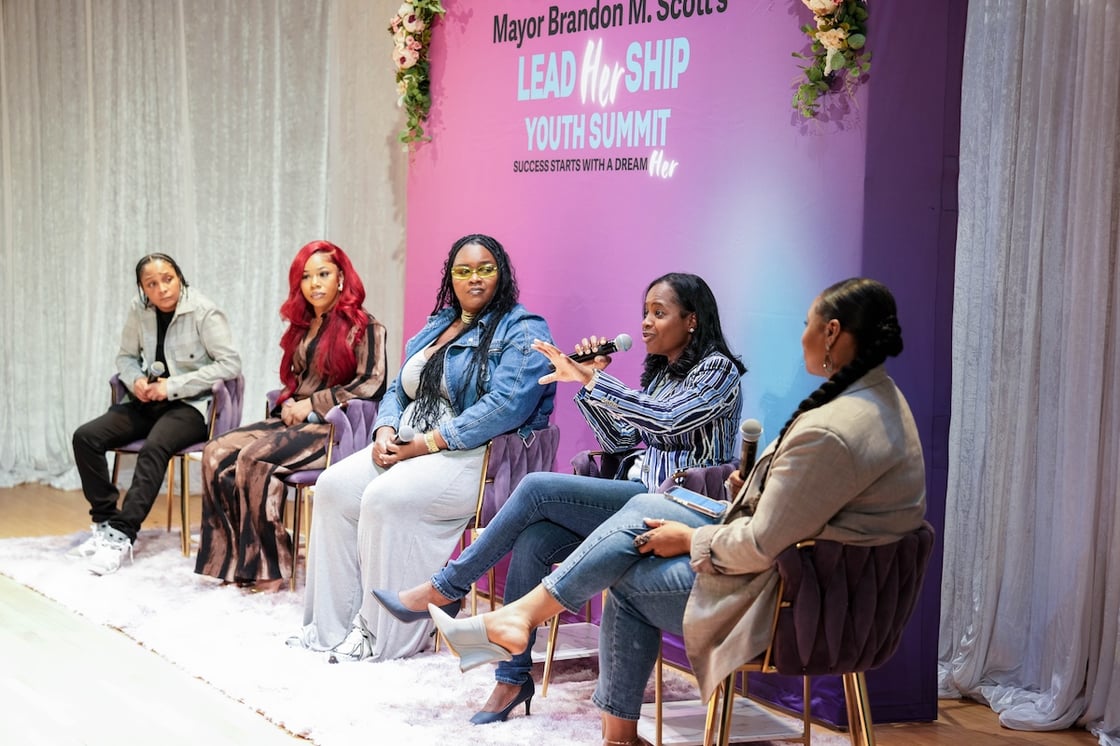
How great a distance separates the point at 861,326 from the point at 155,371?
12.5ft

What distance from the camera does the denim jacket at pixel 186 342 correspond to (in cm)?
610

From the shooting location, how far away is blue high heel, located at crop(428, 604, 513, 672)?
3.55 metres

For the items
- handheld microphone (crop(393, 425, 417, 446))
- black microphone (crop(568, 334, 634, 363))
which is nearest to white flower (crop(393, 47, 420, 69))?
handheld microphone (crop(393, 425, 417, 446))

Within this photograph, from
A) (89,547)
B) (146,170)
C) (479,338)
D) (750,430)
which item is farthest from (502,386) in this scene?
(146,170)

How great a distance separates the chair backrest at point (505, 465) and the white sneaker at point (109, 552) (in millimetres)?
1801

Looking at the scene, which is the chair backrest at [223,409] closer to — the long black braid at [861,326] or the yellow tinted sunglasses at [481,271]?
the yellow tinted sunglasses at [481,271]

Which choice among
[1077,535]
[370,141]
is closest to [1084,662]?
[1077,535]

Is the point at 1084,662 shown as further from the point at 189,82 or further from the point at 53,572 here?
the point at 189,82

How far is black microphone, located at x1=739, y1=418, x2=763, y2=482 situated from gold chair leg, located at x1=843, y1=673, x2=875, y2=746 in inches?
21.4

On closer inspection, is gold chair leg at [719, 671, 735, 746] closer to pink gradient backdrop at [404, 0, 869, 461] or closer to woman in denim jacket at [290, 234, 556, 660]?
pink gradient backdrop at [404, 0, 869, 461]

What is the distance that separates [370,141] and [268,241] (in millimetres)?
923

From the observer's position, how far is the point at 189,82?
7.25m

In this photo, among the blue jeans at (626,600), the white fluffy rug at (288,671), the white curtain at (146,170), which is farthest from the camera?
the white curtain at (146,170)

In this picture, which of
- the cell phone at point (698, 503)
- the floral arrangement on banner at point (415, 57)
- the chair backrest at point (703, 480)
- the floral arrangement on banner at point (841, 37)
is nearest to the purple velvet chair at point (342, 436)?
the floral arrangement on banner at point (415, 57)
